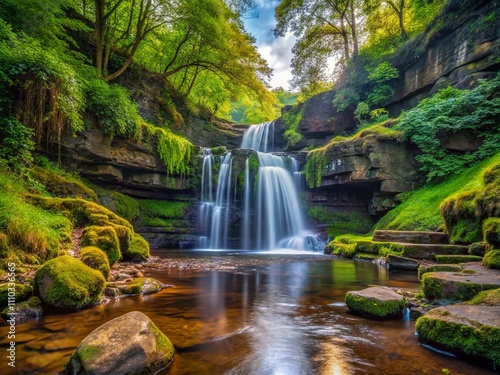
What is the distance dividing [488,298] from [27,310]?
5735 millimetres

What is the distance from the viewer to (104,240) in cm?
605

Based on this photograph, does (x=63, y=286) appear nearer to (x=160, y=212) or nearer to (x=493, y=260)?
(x=493, y=260)

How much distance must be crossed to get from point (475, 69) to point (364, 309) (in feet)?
48.4

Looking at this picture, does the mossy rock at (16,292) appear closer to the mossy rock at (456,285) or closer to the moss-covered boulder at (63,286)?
the moss-covered boulder at (63,286)

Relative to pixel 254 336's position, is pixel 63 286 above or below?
above

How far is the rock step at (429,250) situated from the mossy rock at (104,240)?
8221mm

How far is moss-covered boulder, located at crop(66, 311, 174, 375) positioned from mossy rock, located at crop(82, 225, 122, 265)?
389 centimetres

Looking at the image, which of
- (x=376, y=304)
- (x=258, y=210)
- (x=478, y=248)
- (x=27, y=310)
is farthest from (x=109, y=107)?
(x=478, y=248)

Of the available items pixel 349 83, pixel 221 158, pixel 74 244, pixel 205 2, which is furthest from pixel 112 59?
pixel 349 83

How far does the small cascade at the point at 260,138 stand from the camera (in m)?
23.4

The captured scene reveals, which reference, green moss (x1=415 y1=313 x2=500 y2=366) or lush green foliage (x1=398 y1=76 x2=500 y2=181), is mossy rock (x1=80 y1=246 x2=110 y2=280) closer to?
green moss (x1=415 y1=313 x2=500 y2=366)

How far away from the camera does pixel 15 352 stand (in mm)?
2656

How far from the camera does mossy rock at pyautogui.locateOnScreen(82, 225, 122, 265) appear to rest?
233 inches

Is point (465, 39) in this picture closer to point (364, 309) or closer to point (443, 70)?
point (443, 70)
